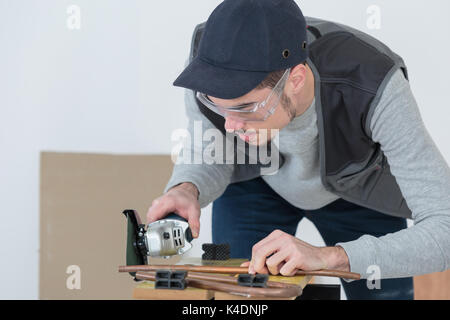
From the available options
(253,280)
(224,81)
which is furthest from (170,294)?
(224,81)

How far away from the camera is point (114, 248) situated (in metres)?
2.55

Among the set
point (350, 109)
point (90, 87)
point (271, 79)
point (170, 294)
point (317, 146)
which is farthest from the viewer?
point (90, 87)

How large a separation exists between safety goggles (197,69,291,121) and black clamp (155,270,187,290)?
34cm

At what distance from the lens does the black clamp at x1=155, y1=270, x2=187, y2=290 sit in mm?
1106

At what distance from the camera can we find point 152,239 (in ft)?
4.23

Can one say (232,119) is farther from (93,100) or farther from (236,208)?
(93,100)

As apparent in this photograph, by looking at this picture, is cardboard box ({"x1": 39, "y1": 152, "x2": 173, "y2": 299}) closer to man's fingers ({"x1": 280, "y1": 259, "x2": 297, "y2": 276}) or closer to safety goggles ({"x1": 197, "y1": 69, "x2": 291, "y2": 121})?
safety goggles ({"x1": 197, "y1": 69, "x2": 291, "y2": 121})

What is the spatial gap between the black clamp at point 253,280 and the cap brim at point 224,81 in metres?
0.33

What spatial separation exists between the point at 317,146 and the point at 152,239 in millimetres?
480

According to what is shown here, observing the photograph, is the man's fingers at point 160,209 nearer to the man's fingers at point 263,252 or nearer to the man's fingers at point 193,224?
the man's fingers at point 193,224

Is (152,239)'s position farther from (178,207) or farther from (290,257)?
(290,257)

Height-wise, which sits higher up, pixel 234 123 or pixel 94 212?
pixel 234 123

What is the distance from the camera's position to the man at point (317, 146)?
1195mm

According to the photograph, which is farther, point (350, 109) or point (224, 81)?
point (350, 109)
